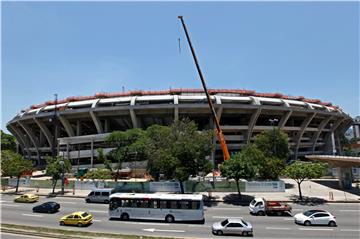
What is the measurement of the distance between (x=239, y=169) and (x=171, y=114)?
133 ft

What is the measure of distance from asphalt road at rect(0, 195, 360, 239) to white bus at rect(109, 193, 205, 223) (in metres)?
0.80

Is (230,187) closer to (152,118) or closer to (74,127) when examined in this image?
(152,118)

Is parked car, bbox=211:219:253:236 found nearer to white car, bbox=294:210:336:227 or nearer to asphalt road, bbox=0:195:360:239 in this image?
asphalt road, bbox=0:195:360:239

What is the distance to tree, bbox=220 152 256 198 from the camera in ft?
127

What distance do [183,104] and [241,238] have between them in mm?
50027

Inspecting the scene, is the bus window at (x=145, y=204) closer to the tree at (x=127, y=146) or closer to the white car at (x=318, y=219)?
the white car at (x=318, y=219)

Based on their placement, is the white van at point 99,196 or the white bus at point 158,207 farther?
the white van at point 99,196

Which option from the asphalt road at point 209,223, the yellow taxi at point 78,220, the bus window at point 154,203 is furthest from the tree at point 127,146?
the yellow taxi at point 78,220

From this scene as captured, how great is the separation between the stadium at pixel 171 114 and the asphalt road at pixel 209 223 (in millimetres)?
34239

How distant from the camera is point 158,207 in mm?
28641

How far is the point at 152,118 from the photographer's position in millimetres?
81000

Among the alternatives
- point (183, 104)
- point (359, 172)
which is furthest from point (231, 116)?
point (359, 172)

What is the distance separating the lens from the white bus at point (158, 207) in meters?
28.0

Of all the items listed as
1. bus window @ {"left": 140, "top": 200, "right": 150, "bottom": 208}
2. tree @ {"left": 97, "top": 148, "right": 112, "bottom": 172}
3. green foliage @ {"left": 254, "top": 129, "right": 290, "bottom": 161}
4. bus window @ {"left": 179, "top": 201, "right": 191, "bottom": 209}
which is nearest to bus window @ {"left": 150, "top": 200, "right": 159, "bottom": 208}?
bus window @ {"left": 140, "top": 200, "right": 150, "bottom": 208}
